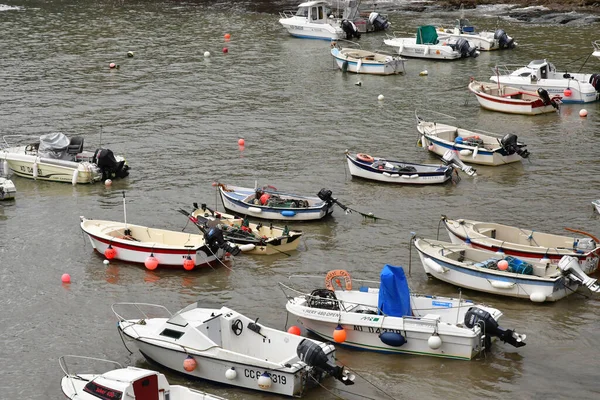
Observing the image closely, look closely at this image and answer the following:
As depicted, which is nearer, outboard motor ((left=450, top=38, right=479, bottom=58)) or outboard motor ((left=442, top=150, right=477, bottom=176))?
outboard motor ((left=442, top=150, right=477, bottom=176))

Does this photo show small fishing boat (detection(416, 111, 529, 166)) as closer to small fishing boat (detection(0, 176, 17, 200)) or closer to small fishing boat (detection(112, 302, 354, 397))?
small fishing boat (detection(0, 176, 17, 200))

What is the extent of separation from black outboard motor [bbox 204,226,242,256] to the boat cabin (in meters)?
40.6

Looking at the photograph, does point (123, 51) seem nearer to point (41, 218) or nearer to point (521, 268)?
point (41, 218)

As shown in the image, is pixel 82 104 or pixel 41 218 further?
pixel 82 104

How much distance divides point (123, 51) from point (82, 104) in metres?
13.2

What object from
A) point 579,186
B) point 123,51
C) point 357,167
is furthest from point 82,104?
point 579,186

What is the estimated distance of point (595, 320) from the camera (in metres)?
25.8

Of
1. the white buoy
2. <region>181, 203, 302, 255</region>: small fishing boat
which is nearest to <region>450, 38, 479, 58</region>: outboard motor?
the white buoy

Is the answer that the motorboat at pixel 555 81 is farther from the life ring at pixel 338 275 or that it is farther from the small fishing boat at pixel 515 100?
the life ring at pixel 338 275

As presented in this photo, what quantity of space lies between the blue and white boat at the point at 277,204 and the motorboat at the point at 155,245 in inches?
129

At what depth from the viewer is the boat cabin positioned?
6806 cm

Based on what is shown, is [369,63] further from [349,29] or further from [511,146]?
[511,146]

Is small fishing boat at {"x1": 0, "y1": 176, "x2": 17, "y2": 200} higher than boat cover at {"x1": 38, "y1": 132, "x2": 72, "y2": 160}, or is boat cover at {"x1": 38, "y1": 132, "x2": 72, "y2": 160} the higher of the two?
boat cover at {"x1": 38, "y1": 132, "x2": 72, "y2": 160}

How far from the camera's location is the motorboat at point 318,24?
66438mm
